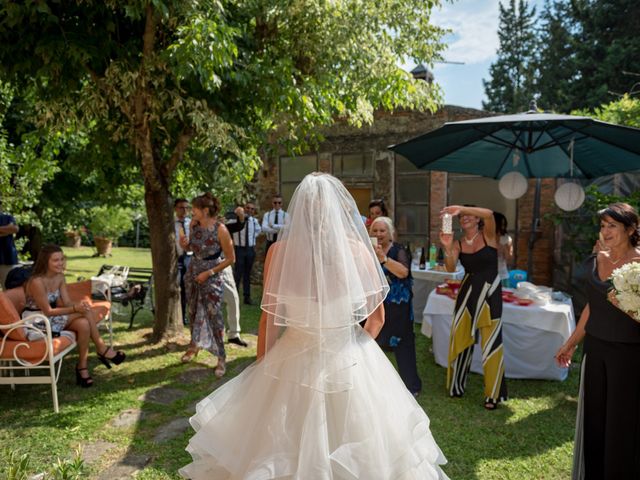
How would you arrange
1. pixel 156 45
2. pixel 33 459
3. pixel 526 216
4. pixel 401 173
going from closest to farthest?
pixel 33 459
pixel 156 45
pixel 526 216
pixel 401 173

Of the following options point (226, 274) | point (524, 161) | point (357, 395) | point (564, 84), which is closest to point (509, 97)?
point (564, 84)

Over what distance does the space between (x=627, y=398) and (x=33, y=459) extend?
4151mm

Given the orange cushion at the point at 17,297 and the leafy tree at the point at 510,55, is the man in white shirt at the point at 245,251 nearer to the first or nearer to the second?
the orange cushion at the point at 17,297

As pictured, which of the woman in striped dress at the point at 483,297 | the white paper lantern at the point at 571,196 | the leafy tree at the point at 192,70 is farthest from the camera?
the white paper lantern at the point at 571,196

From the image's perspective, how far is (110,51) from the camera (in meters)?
5.01

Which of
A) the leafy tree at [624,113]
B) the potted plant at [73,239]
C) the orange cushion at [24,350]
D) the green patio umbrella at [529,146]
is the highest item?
the leafy tree at [624,113]

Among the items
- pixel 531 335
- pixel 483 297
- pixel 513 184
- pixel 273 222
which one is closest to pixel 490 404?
pixel 483 297

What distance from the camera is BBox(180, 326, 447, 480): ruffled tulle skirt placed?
213 cm

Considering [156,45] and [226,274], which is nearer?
[156,45]

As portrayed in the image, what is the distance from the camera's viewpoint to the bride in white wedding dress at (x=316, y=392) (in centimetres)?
217

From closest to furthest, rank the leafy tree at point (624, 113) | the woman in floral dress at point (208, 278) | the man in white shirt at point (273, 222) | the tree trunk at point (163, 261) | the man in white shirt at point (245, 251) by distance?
the woman in floral dress at point (208, 278)
the tree trunk at point (163, 261)
the leafy tree at point (624, 113)
the man in white shirt at point (245, 251)
the man in white shirt at point (273, 222)

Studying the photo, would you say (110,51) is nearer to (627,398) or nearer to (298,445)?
(298,445)

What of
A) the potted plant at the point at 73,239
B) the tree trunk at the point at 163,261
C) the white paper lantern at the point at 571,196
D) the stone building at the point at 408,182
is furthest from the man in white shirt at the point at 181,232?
the potted plant at the point at 73,239

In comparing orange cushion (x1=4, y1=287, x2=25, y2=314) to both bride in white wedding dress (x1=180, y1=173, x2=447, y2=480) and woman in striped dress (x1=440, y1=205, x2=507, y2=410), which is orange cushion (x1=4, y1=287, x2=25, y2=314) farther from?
woman in striped dress (x1=440, y1=205, x2=507, y2=410)
